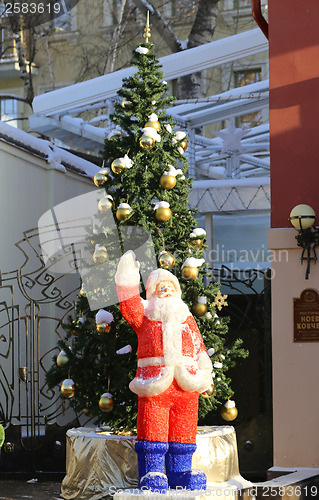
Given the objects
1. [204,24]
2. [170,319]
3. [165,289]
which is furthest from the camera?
[204,24]

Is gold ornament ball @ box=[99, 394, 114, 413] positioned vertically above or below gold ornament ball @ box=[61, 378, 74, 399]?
below

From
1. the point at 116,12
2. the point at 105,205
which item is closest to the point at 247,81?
the point at 116,12

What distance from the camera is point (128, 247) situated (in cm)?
711

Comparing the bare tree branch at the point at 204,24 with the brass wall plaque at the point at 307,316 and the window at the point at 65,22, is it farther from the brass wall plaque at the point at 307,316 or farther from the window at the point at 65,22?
the brass wall plaque at the point at 307,316

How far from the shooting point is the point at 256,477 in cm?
863

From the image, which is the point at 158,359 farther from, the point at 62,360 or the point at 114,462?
the point at 62,360

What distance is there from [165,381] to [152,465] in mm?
570

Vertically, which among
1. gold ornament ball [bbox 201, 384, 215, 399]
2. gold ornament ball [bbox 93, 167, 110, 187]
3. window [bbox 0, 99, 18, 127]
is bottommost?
gold ornament ball [bbox 201, 384, 215, 399]

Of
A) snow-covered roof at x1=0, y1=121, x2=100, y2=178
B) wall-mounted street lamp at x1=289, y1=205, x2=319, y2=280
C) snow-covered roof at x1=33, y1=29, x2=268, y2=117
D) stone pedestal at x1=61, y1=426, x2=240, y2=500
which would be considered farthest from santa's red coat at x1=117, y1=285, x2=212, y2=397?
snow-covered roof at x1=33, y1=29, x2=268, y2=117

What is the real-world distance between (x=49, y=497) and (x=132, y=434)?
1.42 metres

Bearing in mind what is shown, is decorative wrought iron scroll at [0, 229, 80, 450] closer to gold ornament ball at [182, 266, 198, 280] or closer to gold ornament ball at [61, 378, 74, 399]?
gold ornament ball at [61, 378, 74, 399]

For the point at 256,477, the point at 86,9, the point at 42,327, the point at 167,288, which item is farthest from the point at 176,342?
the point at 86,9

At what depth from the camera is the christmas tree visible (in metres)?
6.98

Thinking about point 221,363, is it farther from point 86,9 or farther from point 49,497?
point 86,9
